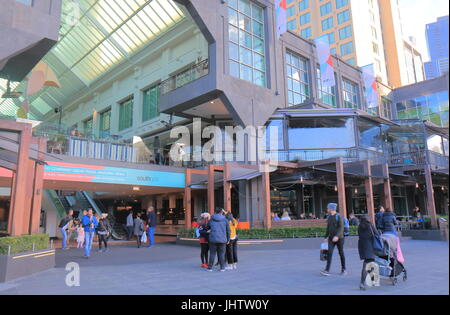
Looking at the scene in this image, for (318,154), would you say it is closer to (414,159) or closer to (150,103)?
(414,159)

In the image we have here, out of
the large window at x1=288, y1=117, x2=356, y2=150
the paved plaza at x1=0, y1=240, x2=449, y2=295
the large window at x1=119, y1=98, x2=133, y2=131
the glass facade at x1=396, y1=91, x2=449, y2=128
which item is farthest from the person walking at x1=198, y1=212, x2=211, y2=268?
the glass facade at x1=396, y1=91, x2=449, y2=128

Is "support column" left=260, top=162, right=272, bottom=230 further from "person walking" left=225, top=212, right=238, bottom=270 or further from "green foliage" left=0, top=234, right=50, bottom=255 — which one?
"green foliage" left=0, top=234, right=50, bottom=255

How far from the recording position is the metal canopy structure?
27953mm

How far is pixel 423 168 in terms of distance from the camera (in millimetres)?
20375

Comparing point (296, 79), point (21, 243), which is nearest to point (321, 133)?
point (296, 79)

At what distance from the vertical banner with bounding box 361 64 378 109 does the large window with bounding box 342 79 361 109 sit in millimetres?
902

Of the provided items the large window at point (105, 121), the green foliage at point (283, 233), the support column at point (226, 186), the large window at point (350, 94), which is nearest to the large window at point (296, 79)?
the large window at point (350, 94)

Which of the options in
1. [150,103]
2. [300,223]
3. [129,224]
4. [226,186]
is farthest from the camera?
[150,103]

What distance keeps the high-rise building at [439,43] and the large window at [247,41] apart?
1849cm

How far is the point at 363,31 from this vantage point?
53.1m

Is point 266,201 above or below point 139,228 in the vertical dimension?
above

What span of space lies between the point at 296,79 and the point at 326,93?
407 cm
